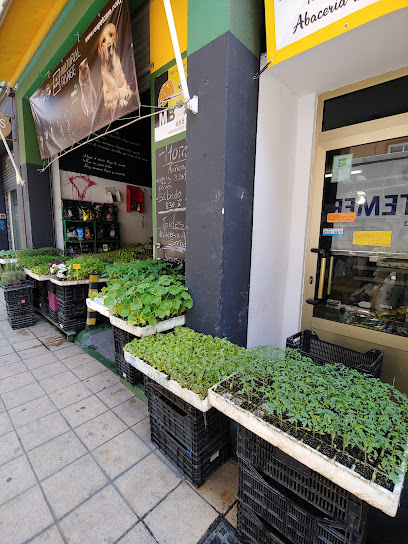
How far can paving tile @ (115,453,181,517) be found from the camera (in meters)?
1.84

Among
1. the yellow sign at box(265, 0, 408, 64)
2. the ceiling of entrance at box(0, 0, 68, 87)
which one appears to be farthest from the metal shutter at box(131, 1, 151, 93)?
the yellow sign at box(265, 0, 408, 64)

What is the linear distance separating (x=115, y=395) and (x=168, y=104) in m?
3.59

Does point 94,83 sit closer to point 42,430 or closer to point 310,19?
point 310,19

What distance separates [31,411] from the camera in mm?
2789

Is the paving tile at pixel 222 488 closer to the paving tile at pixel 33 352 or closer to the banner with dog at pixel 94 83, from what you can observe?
the paving tile at pixel 33 352

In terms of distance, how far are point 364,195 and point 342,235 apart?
17.1 inches

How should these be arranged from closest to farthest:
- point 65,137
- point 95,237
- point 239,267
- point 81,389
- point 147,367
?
1. point 147,367
2. point 239,267
3. point 81,389
4. point 65,137
5. point 95,237

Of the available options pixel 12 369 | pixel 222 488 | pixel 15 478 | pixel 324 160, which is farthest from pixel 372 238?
pixel 12 369

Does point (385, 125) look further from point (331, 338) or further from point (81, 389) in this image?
point (81, 389)

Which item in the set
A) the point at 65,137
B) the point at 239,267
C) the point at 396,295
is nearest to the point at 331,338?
the point at 396,295

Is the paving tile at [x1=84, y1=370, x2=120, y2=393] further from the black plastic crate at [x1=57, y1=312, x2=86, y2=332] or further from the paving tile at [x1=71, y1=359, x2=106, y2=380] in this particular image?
the black plastic crate at [x1=57, y1=312, x2=86, y2=332]

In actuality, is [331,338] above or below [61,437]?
above

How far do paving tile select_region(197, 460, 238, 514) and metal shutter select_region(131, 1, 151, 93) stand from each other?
4.63 metres

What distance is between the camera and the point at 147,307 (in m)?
2.30
